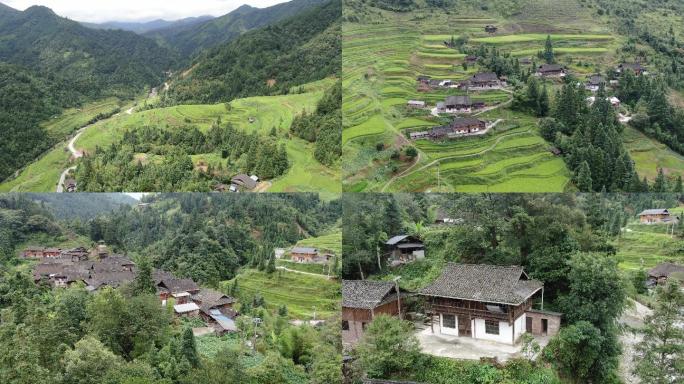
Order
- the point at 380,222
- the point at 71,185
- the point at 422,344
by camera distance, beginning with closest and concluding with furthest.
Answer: the point at 71,185 < the point at 422,344 < the point at 380,222

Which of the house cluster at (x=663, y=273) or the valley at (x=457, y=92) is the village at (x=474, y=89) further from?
the house cluster at (x=663, y=273)

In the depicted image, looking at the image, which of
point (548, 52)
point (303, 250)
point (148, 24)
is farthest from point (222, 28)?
point (548, 52)

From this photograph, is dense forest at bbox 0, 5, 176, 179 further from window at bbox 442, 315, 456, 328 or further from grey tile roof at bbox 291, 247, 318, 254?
window at bbox 442, 315, 456, 328

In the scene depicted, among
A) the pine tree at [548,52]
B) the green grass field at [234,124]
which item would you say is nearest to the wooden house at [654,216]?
the pine tree at [548,52]

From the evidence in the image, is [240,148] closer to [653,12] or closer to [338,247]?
[338,247]

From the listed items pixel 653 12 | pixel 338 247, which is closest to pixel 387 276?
pixel 338 247

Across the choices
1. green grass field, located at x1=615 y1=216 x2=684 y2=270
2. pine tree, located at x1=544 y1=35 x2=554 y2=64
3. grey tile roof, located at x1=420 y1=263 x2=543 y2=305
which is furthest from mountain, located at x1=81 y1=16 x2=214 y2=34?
green grass field, located at x1=615 y1=216 x2=684 y2=270
